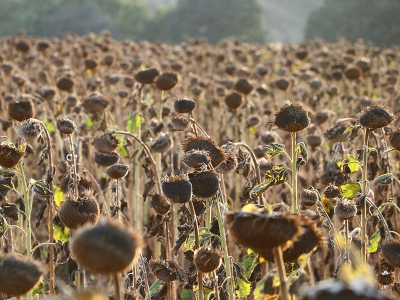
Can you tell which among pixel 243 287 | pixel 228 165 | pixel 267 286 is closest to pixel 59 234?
pixel 228 165

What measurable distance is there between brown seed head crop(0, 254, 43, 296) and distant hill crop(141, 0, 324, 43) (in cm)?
5813

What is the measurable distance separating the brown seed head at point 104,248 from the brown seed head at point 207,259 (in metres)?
0.64

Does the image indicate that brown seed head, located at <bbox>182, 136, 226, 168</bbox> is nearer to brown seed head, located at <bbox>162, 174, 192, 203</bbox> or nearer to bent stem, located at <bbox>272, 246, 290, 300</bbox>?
brown seed head, located at <bbox>162, 174, 192, 203</bbox>

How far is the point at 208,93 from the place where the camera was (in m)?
7.85

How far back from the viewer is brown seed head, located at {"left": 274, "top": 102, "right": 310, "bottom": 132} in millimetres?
2439

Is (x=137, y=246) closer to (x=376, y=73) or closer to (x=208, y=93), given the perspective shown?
(x=208, y=93)

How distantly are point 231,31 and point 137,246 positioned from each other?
29.2 metres

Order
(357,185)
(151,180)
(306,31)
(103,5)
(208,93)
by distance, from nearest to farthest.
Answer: (357,185) → (151,180) → (208,93) → (306,31) → (103,5)

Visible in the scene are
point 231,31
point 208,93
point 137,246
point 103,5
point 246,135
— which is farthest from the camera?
point 103,5

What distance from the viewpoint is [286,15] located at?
2596 inches

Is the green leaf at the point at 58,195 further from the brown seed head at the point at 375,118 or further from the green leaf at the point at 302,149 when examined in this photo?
the brown seed head at the point at 375,118

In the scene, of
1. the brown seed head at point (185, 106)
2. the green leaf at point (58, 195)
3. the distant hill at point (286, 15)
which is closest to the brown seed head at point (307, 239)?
the brown seed head at point (185, 106)

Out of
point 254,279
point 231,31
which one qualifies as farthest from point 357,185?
point 231,31

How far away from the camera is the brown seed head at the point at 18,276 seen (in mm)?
1579
